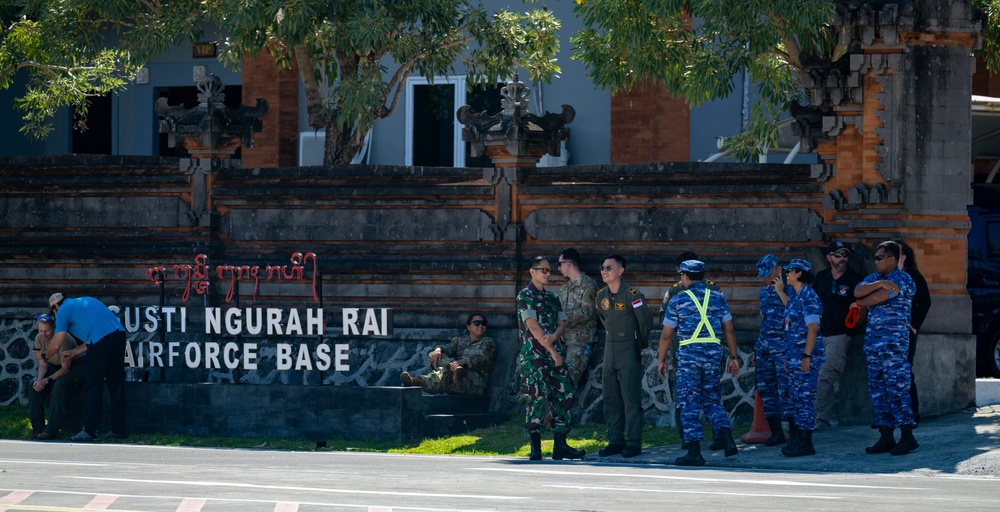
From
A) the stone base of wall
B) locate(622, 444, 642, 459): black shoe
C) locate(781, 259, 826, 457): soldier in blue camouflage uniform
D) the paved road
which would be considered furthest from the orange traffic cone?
the stone base of wall

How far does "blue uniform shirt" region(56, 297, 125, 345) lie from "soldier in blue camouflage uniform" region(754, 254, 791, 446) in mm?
7058

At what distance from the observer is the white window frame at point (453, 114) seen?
27312 millimetres

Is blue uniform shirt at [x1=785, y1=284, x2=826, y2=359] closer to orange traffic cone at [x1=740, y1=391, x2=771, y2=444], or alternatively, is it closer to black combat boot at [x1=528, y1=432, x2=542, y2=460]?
orange traffic cone at [x1=740, y1=391, x2=771, y2=444]

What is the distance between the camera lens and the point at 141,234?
63.3 feet

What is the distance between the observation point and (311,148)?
27484 mm

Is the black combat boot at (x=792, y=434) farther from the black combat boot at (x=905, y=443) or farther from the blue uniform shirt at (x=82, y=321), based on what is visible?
the blue uniform shirt at (x=82, y=321)

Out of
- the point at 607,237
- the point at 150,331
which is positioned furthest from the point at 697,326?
the point at 150,331

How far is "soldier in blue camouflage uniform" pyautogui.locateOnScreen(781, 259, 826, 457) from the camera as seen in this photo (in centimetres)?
1436

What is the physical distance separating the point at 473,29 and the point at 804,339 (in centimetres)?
805

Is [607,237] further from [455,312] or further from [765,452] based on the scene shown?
[765,452]

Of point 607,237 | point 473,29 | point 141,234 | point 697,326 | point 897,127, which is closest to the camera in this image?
point 697,326

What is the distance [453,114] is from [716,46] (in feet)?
30.4

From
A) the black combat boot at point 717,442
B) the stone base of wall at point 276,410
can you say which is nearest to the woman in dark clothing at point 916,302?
the black combat boot at point 717,442

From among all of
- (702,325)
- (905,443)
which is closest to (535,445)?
(702,325)
